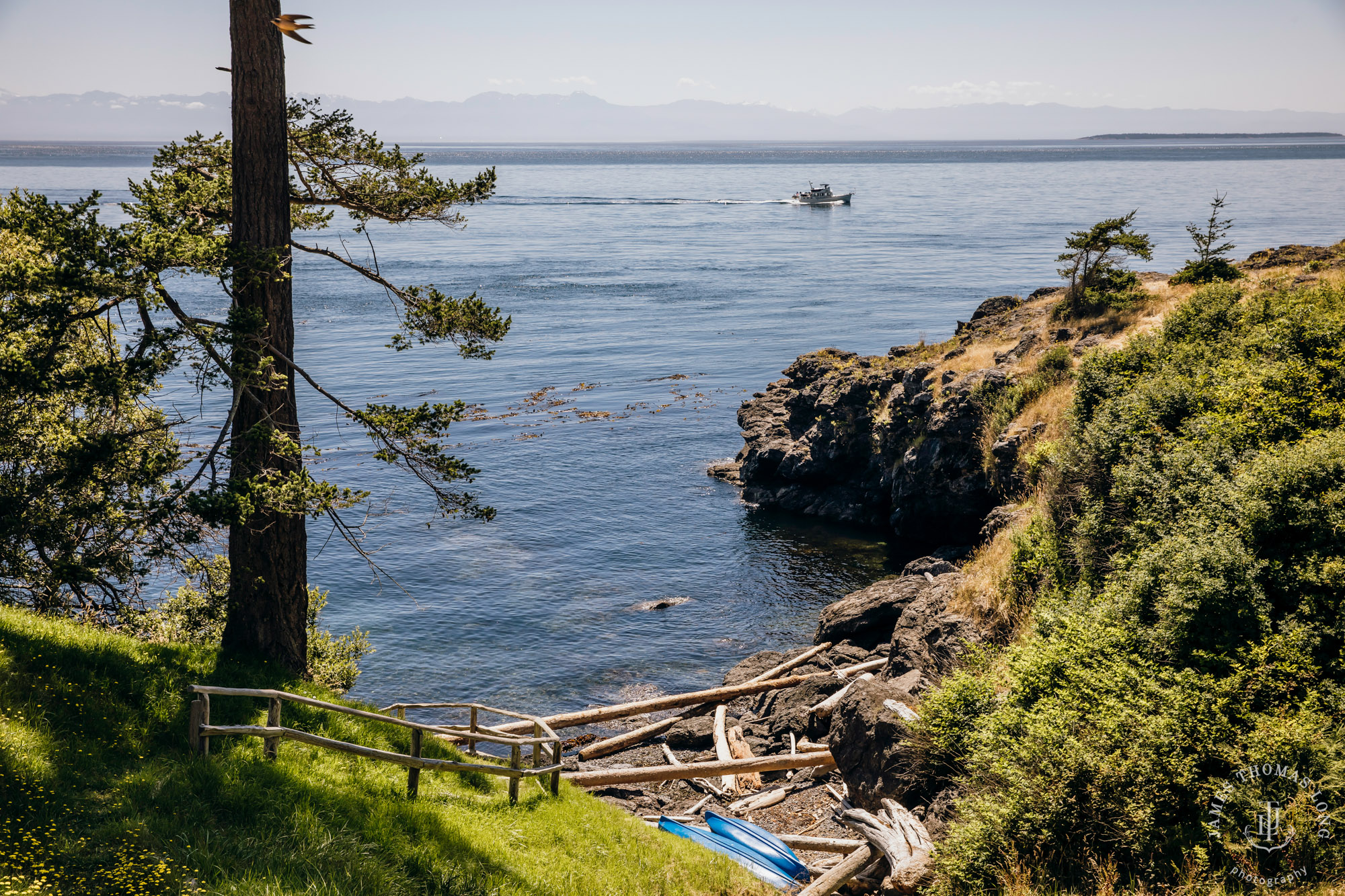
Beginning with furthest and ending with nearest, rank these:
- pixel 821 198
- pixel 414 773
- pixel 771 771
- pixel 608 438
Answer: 1. pixel 821 198
2. pixel 608 438
3. pixel 771 771
4. pixel 414 773

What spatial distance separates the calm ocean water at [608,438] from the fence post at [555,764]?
8.65m

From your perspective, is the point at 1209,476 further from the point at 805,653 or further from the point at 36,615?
the point at 36,615

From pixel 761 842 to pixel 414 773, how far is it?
656cm

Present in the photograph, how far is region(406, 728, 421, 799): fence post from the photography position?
1046 centimetres

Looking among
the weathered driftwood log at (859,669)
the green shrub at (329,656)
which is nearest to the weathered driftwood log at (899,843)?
the weathered driftwood log at (859,669)

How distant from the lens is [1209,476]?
14.9 m

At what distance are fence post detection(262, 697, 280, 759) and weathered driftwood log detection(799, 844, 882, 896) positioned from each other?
753 cm

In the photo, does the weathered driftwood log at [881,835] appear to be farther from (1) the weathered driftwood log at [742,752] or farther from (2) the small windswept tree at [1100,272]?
(2) the small windswept tree at [1100,272]

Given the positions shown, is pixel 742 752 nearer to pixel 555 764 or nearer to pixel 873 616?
pixel 873 616

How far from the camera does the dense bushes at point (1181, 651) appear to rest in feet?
33.7

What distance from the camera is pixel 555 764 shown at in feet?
42.8

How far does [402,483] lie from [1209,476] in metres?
38.3

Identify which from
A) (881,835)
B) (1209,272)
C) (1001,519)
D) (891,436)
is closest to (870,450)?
(891,436)

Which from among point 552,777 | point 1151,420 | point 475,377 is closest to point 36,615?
point 552,777
